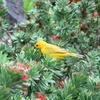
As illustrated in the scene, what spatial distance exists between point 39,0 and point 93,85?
4.92 ft

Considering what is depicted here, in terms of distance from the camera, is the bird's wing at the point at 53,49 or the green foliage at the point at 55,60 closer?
the green foliage at the point at 55,60

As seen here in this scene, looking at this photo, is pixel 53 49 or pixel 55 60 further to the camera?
pixel 53 49

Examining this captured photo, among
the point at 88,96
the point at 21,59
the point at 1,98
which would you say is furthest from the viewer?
the point at 21,59

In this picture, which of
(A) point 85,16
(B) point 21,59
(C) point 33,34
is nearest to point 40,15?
(C) point 33,34

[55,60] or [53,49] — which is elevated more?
[55,60]

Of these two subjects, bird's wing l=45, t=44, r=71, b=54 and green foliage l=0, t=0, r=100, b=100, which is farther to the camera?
bird's wing l=45, t=44, r=71, b=54

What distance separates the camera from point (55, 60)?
1.05 meters

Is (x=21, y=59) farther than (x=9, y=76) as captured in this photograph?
Yes

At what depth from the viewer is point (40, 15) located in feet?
7.18

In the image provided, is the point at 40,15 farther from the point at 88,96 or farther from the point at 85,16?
the point at 88,96

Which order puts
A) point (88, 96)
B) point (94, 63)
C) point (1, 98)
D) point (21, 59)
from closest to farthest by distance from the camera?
1. point (1, 98)
2. point (88, 96)
3. point (21, 59)
4. point (94, 63)

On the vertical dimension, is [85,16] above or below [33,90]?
above

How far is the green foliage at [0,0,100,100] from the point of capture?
97cm

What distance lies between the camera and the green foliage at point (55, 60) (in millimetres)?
975
